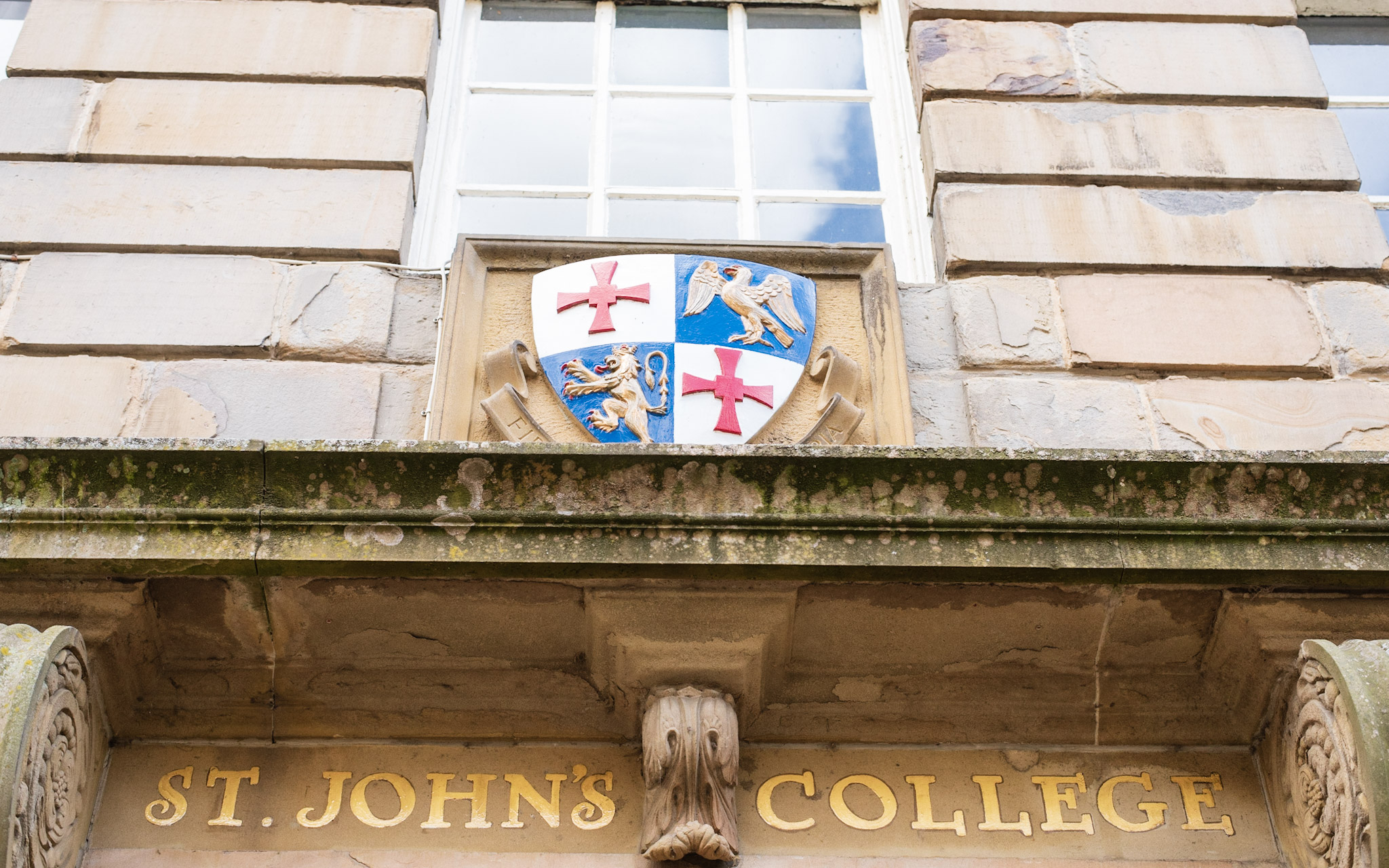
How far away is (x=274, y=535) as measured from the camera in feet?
10.5

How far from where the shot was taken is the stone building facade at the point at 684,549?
318cm

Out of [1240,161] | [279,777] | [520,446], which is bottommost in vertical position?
[279,777]

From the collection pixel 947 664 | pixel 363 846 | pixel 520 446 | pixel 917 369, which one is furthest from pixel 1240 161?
pixel 363 846

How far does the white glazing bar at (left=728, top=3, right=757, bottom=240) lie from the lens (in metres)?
4.87

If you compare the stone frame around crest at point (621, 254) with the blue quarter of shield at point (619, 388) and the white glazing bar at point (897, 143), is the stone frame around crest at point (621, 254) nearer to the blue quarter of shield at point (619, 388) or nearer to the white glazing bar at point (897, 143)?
the blue quarter of shield at point (619, 388)

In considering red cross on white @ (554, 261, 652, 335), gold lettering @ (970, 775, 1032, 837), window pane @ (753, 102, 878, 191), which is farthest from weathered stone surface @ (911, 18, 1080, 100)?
gold lettering @ (970, 775, 1032, 837)

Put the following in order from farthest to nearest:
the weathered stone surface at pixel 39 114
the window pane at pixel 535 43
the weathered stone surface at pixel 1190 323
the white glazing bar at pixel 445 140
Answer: the window pane at pixel 535 43 < the white glazing bar at pixel 445 140 < the weathered stone surface at pixel 39 114 < the weathered stone surface at pixel 1190 323

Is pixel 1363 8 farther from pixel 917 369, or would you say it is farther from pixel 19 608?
pixel 19 608

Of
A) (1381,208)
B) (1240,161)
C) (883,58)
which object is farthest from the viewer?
(883,58)

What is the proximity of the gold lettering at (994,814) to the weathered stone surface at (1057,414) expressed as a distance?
0.95 m

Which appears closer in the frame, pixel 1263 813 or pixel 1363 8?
pixel 1263 813

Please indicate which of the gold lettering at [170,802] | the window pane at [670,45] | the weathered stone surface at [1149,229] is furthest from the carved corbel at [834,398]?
the window pane at [670,45]

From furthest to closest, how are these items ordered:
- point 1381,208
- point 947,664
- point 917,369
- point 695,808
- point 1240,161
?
point 1381,208 < point 1240,161 < point 917,369 < point 947,664 < point 695,808

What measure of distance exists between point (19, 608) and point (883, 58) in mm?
3682
